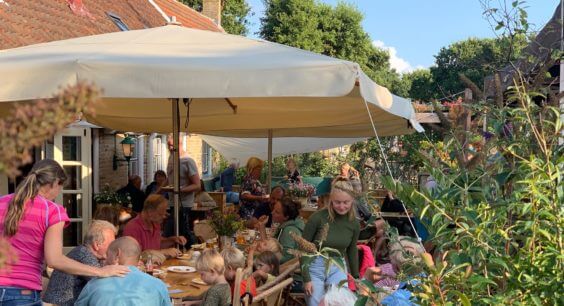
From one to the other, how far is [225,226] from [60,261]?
2.20 m

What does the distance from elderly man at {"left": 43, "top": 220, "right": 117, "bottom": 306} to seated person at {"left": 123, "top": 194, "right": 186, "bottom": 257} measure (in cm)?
148

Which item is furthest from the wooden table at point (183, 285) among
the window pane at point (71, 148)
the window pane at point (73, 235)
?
the window pane at point (71, 148)

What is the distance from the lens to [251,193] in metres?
9.33

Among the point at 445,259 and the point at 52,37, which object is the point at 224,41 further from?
the point at 52,37

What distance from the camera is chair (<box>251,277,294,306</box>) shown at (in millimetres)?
3879

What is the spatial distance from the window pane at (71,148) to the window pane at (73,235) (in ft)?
3.47

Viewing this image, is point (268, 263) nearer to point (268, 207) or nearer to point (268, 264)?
point (268, 264)

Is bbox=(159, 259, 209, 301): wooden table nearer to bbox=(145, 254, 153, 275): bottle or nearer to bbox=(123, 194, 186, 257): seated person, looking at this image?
bbox=(145, 254, 153, 275): bottle

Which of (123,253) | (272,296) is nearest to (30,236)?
(123,253)

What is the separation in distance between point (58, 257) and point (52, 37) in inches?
320

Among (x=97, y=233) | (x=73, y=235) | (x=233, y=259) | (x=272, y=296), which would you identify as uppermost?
(x=97, y=233)

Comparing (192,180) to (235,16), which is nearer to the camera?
(192,180)

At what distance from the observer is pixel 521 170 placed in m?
2.01

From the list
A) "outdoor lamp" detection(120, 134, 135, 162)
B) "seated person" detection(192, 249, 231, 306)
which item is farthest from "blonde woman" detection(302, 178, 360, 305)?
"outdoor lamp" detection(120, 134, 135, 162)
